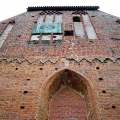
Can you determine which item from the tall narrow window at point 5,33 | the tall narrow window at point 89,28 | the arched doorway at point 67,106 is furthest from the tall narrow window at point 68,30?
the arched doorway at point 67,106

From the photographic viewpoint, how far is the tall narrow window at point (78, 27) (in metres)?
10.5

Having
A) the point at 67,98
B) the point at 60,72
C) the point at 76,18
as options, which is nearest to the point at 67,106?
the point at 67,98

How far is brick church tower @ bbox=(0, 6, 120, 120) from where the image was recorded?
7082 millimetres

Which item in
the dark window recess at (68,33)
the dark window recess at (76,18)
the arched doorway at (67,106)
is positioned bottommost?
the arched doorway at (67,106)

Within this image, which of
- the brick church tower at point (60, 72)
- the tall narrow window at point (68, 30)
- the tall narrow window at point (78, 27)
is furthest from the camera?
the tall narrow window at point (68, 30)

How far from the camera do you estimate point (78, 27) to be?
11383 mm

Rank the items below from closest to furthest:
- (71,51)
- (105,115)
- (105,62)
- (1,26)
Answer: (105,115), (105,62), (71,51), (1,26)

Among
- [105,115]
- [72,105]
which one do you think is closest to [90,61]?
[72,105]

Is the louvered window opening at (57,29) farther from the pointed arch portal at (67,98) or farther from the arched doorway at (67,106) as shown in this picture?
the arched doorway at (67,106)

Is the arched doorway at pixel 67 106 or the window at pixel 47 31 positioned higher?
the window at pixel 47 31

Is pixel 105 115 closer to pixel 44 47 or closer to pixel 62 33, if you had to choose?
pixel 44 47

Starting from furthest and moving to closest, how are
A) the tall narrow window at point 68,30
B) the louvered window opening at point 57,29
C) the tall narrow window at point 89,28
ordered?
the tall narrow window at point 68,30
the tall narrow window at point 89,28
the louvered window opening at point 57,29

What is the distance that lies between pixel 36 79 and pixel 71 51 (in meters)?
1.73

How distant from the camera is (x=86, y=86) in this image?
7684 mm
